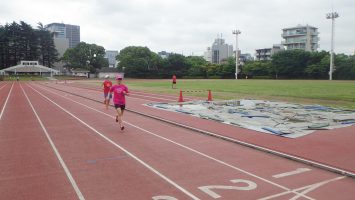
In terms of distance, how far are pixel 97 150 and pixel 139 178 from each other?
2.66 meters

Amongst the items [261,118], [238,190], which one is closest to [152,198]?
[238,190]

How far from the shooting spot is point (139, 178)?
6570mm

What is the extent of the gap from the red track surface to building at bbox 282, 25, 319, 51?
11028cm

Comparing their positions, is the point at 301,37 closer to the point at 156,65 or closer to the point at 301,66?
the point at 301,66

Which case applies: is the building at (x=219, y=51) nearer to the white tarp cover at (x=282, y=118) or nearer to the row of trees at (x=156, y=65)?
the row of trees at (x=156, y=65)

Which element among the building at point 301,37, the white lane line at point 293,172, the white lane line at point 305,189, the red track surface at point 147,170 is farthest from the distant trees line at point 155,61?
the white lane line at point 305,189

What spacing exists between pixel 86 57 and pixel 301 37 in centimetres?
6796

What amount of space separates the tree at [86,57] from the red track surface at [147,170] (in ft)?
325

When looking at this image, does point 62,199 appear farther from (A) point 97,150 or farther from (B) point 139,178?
(A) point 97,150

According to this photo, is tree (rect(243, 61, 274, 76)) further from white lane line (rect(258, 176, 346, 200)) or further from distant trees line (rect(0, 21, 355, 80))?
white lane line (rect(258, 176, 346, 200))

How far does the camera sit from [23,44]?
116m

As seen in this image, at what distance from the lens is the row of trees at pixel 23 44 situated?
112500 mm

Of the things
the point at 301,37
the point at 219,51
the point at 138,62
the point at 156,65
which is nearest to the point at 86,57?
the point at 138,62

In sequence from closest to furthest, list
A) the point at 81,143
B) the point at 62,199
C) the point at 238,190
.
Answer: the point at 62,199, the point at 238,190, the point at 81,143
